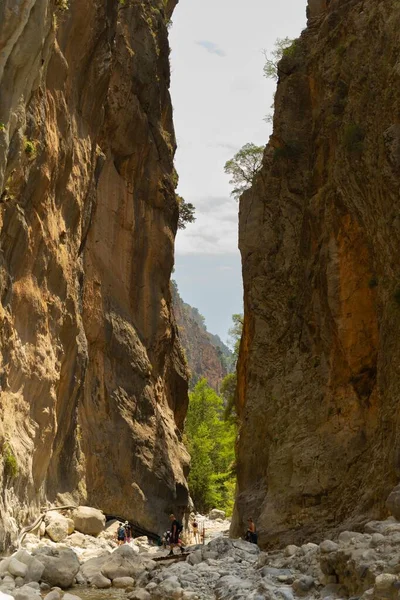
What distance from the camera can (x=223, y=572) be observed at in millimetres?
16562

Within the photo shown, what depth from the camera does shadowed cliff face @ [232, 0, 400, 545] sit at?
20.6 meters

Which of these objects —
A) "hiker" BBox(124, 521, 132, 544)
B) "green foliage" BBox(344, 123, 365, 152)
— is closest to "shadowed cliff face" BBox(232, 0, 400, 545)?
"green foliage" BBox(344, 123, 365, 152)

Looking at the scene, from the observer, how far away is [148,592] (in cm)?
1527

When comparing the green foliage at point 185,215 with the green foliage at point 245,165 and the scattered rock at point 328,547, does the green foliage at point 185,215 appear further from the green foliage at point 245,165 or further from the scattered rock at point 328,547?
the scattered rock at point 328,547

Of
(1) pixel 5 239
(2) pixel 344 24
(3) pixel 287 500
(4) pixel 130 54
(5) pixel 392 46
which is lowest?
(3) pixel 287 500

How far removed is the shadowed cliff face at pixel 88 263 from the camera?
18.0 metres

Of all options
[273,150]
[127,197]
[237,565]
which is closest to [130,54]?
[127,197]

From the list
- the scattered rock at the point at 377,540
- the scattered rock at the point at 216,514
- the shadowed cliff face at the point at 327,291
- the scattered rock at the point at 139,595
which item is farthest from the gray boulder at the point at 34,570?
the scattered rock at the point at 216,514

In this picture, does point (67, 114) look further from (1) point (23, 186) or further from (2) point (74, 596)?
(2) point (74, 596)

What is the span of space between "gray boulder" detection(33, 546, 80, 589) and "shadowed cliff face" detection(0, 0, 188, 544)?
3.89ft

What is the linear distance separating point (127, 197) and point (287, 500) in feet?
56.9

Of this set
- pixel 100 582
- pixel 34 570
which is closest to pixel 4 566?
pixel 34 570

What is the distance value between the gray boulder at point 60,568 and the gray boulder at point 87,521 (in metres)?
7.56

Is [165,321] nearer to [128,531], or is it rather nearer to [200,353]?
[128,531]
